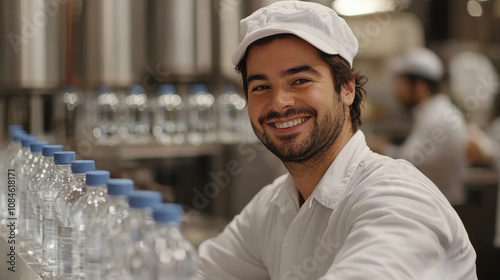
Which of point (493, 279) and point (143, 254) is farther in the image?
point (493, 279)

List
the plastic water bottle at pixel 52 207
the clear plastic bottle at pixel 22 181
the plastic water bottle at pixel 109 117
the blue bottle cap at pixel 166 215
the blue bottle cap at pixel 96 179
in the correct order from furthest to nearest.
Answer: the plastic water bottle at pixel 109 117, the clear plastic bottle at pixel 22 181, the plastic water bottle at pixel 52 207, the blue bottle cap at pixel 96 179, the blue bottle cap at pixel 166 215

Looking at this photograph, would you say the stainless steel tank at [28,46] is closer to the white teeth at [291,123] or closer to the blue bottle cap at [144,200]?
the white teeth at [291,123]

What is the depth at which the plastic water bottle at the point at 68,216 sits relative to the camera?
1.49 metres

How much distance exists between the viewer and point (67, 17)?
13.2 ft

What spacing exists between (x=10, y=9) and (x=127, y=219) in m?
2.84

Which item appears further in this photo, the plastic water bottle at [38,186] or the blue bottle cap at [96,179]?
the plastic water bottle at [38,186]

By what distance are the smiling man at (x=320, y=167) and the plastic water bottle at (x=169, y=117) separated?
227cm

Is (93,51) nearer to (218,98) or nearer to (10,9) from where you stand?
(10,9)

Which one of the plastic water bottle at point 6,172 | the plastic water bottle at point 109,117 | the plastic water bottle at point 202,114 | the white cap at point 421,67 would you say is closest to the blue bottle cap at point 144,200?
the plastic water bottle at point 6,172

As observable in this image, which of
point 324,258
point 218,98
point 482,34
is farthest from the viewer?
point 482,34

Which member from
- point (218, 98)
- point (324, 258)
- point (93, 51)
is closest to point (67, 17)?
point (93, 51)

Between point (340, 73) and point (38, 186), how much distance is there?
31.2 inches

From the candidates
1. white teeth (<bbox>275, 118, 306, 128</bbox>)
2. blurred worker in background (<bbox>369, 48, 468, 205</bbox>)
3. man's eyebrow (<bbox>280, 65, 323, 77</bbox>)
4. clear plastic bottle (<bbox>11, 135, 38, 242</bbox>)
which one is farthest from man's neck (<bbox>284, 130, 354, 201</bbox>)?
blurred worker in background (<bbox>369, 48, 468, 205</bbox>)

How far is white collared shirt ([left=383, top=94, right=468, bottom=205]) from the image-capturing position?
450 cm
